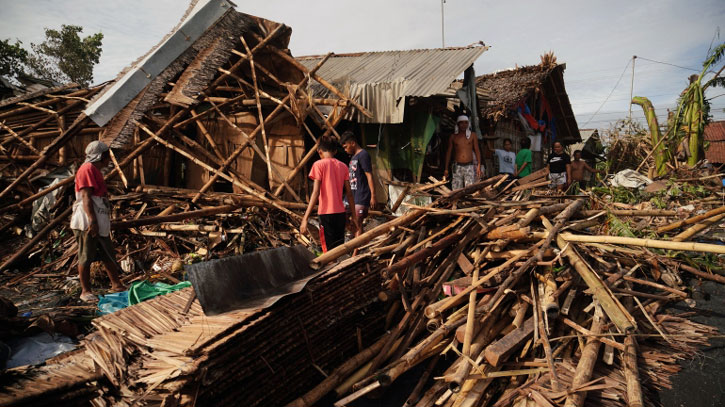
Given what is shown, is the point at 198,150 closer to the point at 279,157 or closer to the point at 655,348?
the point at 279,157

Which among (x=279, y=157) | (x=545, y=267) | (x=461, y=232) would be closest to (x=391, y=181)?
(x=279, y=157)

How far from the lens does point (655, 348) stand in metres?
3.27

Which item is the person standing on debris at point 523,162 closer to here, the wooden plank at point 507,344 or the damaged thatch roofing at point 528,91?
the damaged thatch roofing at point 528,91

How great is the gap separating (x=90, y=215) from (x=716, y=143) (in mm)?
31720

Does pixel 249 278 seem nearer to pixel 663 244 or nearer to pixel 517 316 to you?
pixel 517 316


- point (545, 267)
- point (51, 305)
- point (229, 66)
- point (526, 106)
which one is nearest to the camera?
point (545, 267)

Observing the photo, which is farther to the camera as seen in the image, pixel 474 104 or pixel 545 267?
Answer: pixel 474 104

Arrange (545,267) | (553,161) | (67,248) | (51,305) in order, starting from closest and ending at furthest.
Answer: (545,267) < (51,305) < (67,248) < (553,161)

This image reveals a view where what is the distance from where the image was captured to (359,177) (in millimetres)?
5176

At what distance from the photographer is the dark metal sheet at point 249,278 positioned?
2.57 meters

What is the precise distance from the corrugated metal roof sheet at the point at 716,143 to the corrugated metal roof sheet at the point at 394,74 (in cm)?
2216

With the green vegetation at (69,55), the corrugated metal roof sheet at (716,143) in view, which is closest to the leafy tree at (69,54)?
the green vegetation at (69,55)

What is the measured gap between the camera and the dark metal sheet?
257 cm

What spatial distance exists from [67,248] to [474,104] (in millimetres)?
7958
